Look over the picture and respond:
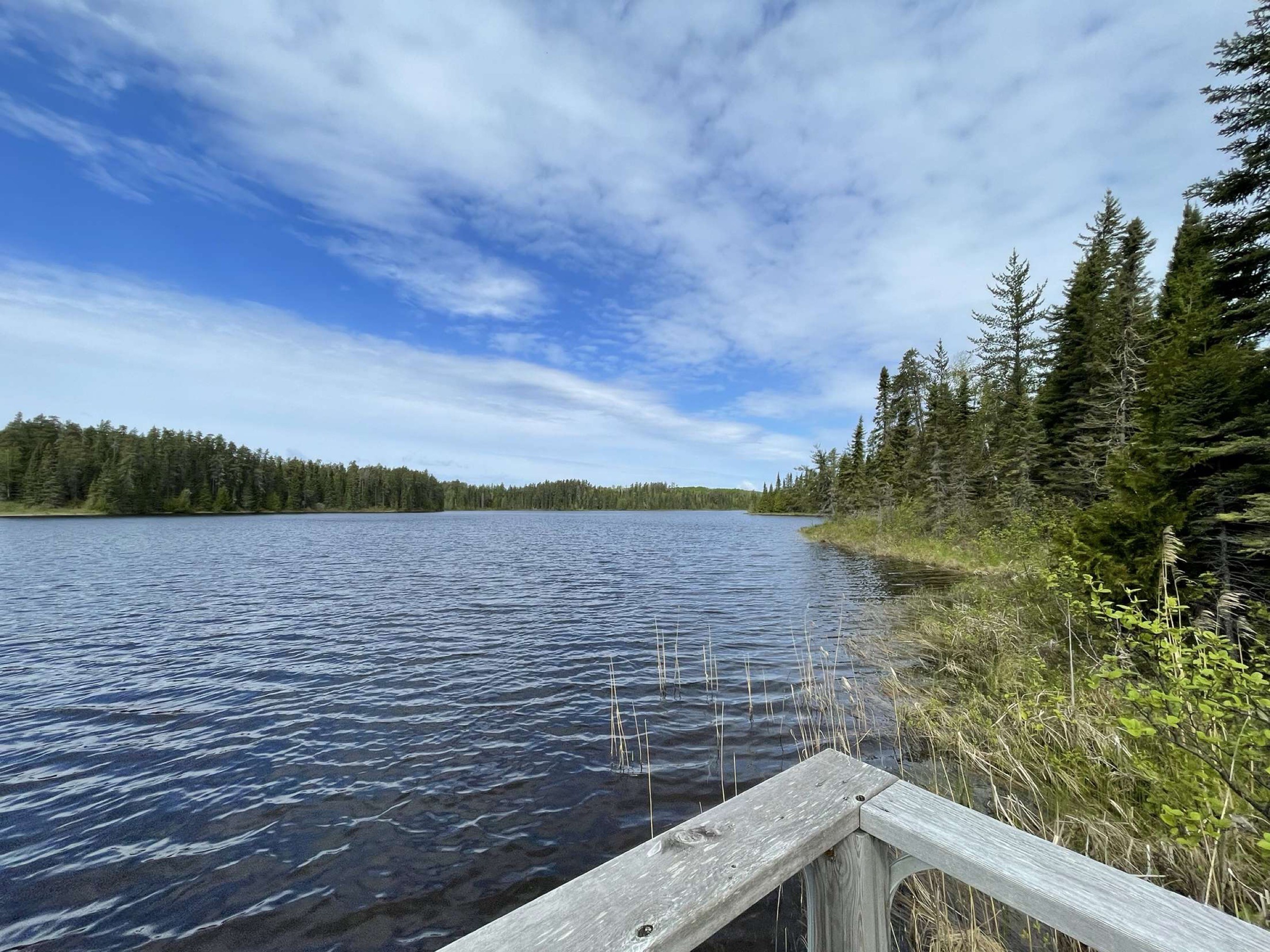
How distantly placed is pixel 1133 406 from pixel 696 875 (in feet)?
71.9

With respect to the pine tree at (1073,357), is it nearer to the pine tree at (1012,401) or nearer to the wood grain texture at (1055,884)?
the pine tree at (1012,401)

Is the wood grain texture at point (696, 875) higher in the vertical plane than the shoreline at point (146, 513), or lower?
lower

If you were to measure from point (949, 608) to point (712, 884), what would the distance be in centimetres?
1644

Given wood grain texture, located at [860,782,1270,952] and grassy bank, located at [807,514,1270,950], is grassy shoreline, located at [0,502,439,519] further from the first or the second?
wood grain texture, located at [860,782,1270,952]

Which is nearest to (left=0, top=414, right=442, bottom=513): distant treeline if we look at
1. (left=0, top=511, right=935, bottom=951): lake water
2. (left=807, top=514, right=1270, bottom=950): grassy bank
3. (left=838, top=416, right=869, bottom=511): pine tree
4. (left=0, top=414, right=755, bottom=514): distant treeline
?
(left=0, top=414, right=755, bottom=514): distant treeline

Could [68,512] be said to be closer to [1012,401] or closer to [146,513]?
[146,513]

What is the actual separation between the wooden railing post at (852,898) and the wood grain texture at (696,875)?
0.48 ft

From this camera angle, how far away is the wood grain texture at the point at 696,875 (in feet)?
4.81

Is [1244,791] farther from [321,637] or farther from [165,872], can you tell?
[321,637]

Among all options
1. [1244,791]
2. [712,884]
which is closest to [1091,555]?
[1244,791]

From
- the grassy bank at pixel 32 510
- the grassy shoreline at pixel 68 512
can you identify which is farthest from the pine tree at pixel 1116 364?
the grassy bank at pixel 32 510

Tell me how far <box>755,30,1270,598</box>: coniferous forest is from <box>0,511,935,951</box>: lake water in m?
6.90

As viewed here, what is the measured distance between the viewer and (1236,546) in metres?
9.84

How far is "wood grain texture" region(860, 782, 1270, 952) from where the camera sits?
1.39 meters
